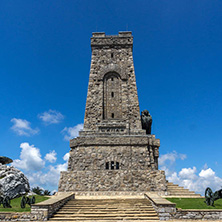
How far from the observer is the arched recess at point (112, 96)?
24.4 metres

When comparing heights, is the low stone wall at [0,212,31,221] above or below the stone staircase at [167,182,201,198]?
below

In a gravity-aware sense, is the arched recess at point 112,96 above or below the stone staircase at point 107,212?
above

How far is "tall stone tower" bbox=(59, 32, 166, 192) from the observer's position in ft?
60.1

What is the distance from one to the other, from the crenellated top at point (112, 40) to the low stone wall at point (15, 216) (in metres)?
21.8

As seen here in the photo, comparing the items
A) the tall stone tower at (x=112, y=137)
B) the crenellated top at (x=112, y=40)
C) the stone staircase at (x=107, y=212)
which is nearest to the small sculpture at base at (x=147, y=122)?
the tall stone tower at (x=112, y=137)

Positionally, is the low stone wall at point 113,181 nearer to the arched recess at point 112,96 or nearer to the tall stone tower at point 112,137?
the tall stone tower at point 112,137

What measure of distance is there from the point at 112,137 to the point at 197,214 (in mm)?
12091

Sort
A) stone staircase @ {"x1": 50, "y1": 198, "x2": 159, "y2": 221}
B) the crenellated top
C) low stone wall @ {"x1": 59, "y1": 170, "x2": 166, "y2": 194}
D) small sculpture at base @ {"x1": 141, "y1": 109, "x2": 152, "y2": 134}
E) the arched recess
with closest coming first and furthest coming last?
1. stone staircase @ {"x1": 50, "y1": 198, "x2": 159, "y2": 221}
2. low stone wall @ {"x1": 59, "y1": 170, "x2": 166, "y2": 194}
3. small sculpture at base @ {"x1": 141, "y1": 109, "x2": 152, "y2": 134}
4. the arched recess
5. the crenellated top

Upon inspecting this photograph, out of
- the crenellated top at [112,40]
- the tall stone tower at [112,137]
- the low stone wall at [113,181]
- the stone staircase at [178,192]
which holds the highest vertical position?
the crenellated top at [112,40]

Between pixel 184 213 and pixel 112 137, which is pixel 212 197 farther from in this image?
pixel 112 137

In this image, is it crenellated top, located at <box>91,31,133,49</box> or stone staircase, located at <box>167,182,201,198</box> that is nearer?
stone staircase, located at <box>167,182,201,198</box>

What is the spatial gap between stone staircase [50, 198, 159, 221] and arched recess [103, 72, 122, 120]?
494 inches

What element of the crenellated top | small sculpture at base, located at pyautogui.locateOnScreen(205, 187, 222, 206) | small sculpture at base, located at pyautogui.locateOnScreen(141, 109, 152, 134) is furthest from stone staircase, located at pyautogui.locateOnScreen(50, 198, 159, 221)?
the crenellated top

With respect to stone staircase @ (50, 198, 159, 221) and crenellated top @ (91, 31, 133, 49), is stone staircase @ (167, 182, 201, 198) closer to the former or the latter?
stone staircase @ (50, 198, 159, 221)
